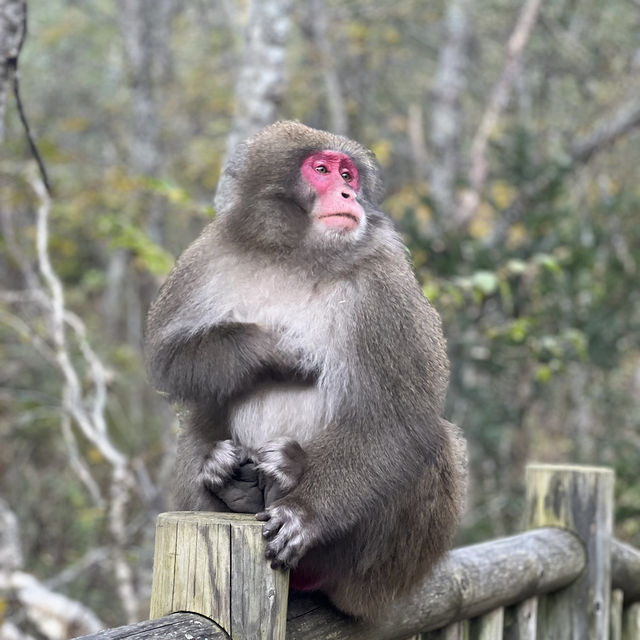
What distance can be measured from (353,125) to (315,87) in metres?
0.66

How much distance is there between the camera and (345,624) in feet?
7.07

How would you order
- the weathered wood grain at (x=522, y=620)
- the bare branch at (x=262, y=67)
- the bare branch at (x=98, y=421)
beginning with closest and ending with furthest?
the weathered wood grain at (x=522, y=620) → the bare branch at (x=98, y=421) → the bare branch at (x=262, y=67)

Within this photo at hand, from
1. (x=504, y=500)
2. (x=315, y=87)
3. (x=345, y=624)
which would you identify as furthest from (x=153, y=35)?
(x=345, y=624)

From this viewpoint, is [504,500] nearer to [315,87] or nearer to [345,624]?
[345,624]

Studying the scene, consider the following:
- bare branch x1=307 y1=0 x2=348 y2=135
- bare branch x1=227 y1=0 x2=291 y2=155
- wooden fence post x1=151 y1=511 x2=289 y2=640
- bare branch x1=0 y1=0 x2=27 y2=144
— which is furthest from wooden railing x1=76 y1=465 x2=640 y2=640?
bare branch x1=307 y1=0 x2=348 y2=135

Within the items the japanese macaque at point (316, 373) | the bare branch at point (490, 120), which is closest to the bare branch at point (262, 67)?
the japanese macaque at point (316, 373)

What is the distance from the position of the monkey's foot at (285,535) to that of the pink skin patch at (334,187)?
75cm

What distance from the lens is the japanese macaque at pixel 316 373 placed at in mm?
2152

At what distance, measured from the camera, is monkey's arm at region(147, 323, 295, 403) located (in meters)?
2.28

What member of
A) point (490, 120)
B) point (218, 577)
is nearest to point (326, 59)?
point (490, 120)

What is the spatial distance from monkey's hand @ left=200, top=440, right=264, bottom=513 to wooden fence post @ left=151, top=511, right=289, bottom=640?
0.43 metres

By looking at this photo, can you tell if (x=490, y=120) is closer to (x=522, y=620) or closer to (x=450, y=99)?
(x=450, y=99)

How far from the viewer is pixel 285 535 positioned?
191cm

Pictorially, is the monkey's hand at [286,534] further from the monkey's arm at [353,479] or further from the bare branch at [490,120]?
the bare branch at [490,120]
